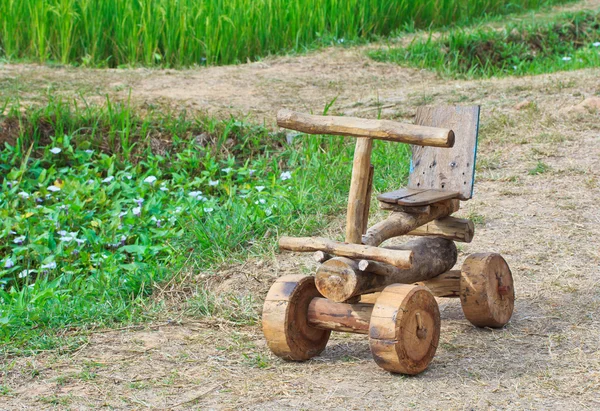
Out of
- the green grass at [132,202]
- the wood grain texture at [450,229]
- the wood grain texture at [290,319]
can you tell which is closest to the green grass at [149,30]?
the green grass at [132,202]

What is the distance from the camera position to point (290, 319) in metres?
3.27

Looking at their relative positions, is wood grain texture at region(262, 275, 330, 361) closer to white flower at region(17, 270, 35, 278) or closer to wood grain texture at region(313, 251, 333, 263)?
wood grain texture at region(313, 251, 333, 263)

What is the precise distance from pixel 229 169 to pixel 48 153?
1218mm

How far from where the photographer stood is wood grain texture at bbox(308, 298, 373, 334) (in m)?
3.21

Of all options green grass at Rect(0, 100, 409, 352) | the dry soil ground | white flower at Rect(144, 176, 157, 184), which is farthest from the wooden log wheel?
white flower at Rect(144, 176, 157, 184)

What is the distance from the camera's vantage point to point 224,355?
350 cm

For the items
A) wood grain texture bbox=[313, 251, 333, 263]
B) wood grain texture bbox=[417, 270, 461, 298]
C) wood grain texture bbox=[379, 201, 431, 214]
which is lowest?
wood grain texture bbox=[417, 270, 461, 298]

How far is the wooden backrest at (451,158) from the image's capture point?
366 centimetres

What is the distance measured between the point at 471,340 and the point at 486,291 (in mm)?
204

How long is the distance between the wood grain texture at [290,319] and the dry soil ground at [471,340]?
70 millimetres

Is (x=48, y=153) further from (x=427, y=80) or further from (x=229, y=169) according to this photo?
(x=427, y=80)

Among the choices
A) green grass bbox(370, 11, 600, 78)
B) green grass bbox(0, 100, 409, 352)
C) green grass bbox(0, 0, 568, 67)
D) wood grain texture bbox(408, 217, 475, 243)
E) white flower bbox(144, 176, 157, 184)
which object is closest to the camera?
wood grain texture bbox(408, 217, 475, 243)

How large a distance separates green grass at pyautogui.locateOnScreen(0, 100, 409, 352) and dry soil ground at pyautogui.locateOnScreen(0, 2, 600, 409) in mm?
239

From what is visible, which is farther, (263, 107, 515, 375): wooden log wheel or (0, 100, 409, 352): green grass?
(0, 100, 409, 352): green grass
